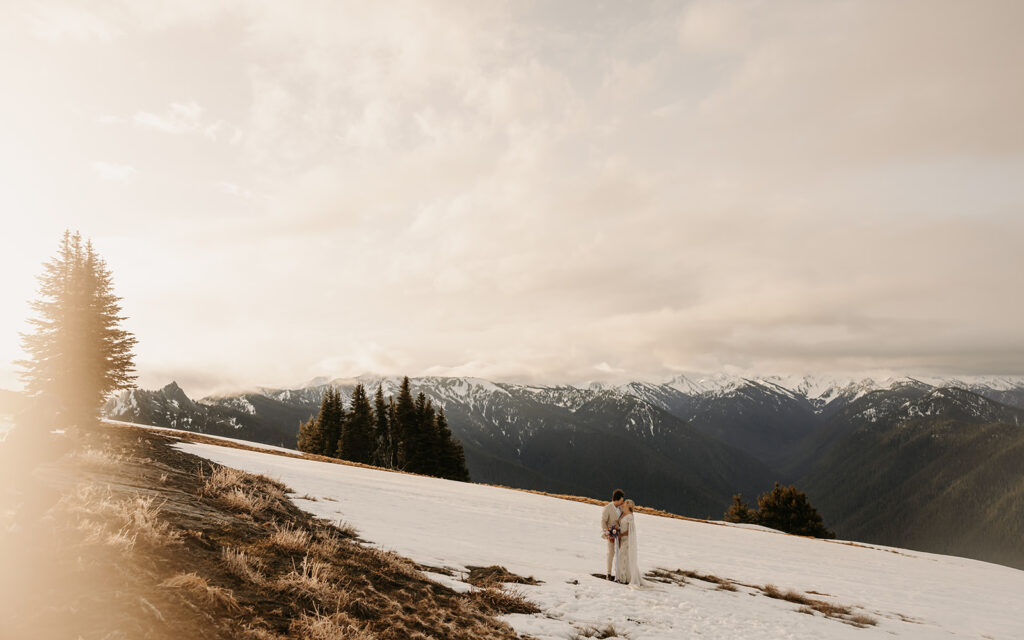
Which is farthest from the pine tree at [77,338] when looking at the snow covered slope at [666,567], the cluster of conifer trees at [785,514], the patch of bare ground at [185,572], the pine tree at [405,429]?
the cluster of conifer trees at [785,514]

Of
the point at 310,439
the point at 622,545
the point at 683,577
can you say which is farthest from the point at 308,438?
the point at 622,545

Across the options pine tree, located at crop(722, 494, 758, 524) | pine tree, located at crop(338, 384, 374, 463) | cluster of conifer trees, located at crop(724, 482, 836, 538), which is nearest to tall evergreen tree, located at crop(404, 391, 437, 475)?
pine tree, located at crop(338, 384, 374, 463)

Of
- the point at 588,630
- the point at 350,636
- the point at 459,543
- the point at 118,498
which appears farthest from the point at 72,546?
the point at 459,543

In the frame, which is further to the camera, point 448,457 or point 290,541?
point 448,457

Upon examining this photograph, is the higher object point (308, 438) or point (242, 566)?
point (242, 566)

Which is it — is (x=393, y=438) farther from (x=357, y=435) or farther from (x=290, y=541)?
(x=290, y=541)

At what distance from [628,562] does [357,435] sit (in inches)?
2353

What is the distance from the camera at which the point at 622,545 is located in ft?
38.8

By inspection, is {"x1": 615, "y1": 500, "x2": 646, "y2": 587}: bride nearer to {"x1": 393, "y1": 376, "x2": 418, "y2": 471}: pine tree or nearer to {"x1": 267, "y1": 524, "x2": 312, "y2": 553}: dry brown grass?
{"x1": 267, "y1": 524, "x2": 312, "y2": 553}: dry brown grass

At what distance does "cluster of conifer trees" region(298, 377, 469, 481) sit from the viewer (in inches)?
2564

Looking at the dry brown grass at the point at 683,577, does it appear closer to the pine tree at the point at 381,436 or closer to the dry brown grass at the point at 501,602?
the dry brown grass at the point at 501,602

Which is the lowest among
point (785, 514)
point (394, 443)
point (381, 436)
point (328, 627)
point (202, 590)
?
point (785, 514)

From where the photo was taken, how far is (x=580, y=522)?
2116 cm

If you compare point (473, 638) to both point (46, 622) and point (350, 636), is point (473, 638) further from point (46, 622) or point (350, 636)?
point (46, 622)
